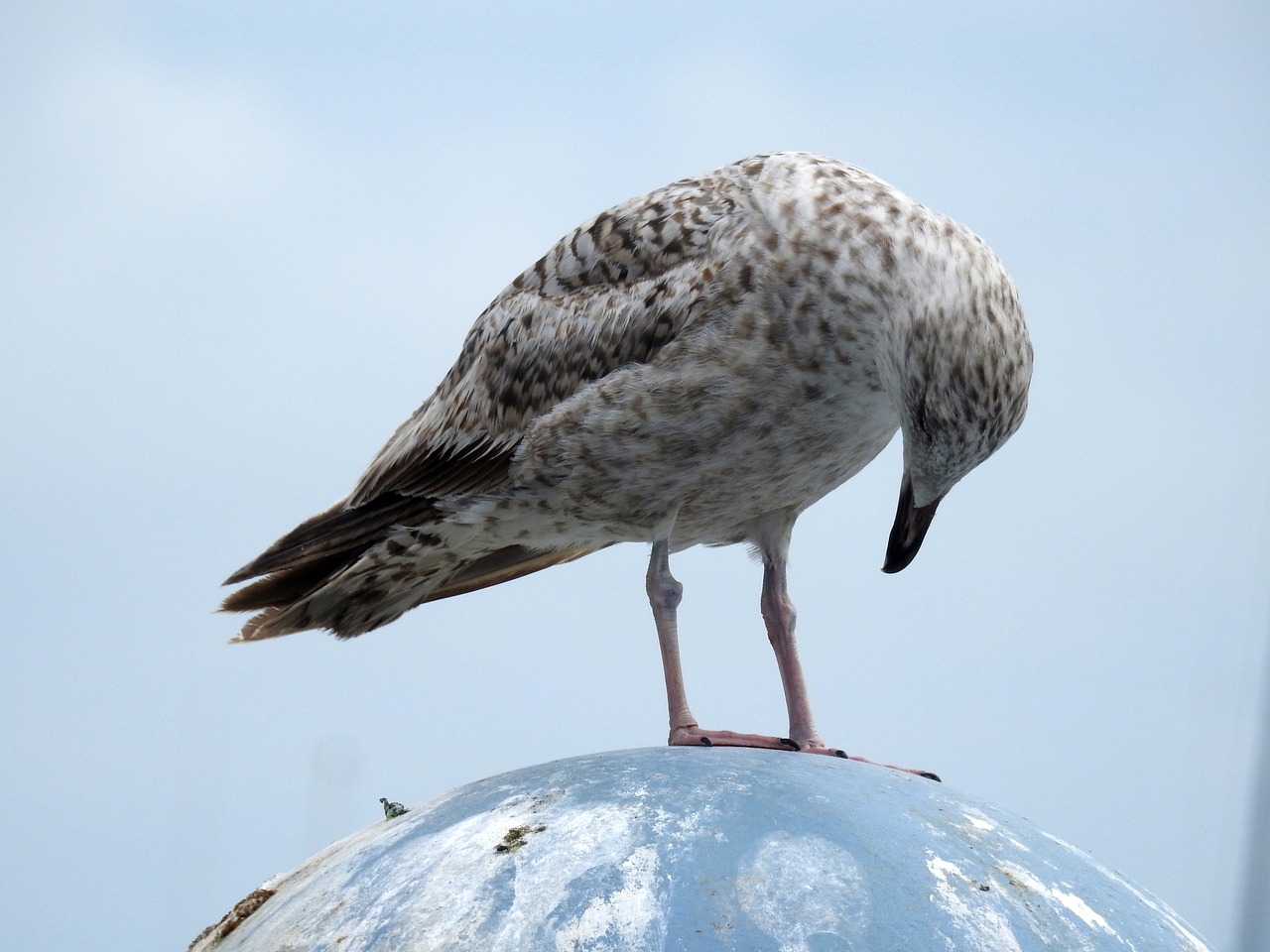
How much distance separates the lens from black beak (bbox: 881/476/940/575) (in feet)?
17.3

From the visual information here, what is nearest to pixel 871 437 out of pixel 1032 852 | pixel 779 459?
pixel 779 459

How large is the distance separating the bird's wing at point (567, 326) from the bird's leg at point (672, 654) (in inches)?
26.9

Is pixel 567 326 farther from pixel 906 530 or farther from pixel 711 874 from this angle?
pixel 711 874

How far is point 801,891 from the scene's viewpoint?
348 centimetres

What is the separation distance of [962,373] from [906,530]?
81 centimetres

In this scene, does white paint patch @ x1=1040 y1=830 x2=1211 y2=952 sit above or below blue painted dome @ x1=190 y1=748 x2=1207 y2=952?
below

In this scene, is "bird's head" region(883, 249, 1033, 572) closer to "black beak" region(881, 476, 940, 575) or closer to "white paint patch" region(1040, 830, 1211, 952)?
"black beak" region(881, 476, 940, 575)

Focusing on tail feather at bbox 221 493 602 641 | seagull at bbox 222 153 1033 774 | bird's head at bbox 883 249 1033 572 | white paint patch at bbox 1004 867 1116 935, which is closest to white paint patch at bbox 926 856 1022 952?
white paint patch at bbox 1004 867 1116 935

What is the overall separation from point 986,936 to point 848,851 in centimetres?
37

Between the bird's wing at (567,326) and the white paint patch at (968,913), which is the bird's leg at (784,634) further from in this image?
the white paint patch at (968,913)

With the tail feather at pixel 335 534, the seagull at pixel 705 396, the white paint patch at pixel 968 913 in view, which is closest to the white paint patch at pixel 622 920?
the white paint patch at pixel 968 913

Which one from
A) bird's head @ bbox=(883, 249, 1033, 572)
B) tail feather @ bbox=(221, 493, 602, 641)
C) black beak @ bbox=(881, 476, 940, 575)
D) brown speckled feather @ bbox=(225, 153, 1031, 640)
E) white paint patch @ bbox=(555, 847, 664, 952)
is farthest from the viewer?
tail feather @ bbox=(221, 493, 602, 641)

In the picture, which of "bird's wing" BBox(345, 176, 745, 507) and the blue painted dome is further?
"bird's wing" BBox(345, 176, 745, 507)

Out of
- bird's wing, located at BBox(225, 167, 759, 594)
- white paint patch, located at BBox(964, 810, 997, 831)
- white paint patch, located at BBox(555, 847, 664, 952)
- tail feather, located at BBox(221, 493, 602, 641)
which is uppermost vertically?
bird's wing, located at BBox(225, 167, 759, 594)
